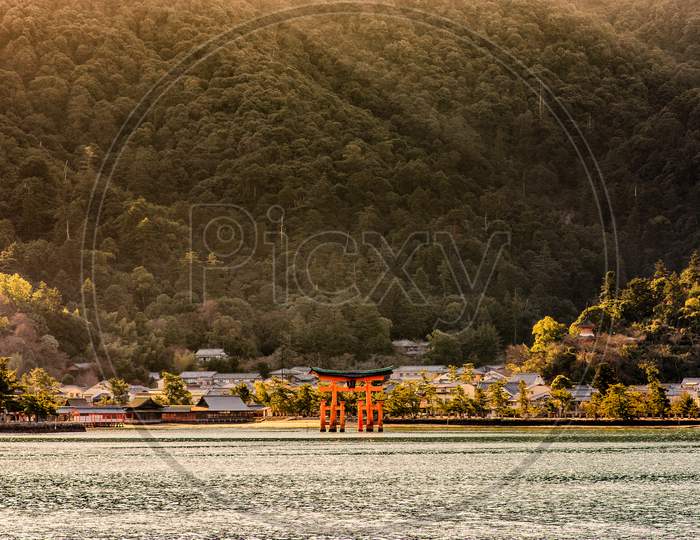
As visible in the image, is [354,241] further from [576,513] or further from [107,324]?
[576,513]

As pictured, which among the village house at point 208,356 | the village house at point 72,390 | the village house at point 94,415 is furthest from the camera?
the village house at point 208,356

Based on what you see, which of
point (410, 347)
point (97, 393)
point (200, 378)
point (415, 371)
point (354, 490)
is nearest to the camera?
point (354, 490)

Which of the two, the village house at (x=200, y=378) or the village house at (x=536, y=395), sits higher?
the village house at (x=200, y=378)

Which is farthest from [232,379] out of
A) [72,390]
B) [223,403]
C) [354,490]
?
[354,490]

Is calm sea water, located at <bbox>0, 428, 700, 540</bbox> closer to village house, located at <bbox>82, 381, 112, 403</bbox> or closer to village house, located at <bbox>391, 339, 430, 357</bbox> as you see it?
village house, located at <bbox>82, 381, 112, 403</bbox>

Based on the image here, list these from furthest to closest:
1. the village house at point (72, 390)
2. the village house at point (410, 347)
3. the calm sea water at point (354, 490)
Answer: the village house at point (410, 347)
the village house at point (72, 390)
the calm sea water at point (354, 490)

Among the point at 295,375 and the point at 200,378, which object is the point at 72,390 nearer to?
the point at 200,378

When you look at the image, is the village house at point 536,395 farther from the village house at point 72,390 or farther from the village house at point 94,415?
the village house at point 72,390

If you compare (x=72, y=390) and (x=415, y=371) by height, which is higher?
(x=415, y=371)

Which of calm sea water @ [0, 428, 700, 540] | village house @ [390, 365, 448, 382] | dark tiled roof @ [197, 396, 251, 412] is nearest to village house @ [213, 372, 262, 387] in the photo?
village house @ [390, 365, 448, 382]

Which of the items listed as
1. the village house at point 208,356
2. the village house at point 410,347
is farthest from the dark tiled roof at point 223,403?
the village house at point 410,347
